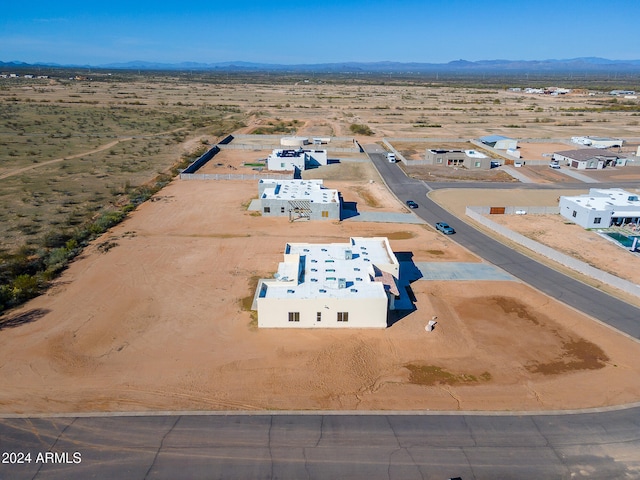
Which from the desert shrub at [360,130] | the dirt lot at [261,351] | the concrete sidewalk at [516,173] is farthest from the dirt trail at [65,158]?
the concrete sidewalk at [516,173]

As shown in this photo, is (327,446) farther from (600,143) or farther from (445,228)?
(600,143)

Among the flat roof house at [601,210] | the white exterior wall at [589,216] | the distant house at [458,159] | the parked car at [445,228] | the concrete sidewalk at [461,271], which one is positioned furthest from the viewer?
the distant house at [458,159]

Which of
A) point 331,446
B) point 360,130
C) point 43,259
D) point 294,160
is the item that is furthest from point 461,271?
point 360,130

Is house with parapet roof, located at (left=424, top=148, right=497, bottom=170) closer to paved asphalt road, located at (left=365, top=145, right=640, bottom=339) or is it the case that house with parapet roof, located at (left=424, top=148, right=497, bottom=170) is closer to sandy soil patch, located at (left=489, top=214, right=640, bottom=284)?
paved asphalt road, located at (left=365, top=145, right=640, bottom=339)

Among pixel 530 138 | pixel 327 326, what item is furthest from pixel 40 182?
pixel 530 138

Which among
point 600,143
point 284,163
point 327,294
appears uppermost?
point 600,143

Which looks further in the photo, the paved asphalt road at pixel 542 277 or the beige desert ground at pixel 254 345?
the paved asphalt road at pixel 542 277

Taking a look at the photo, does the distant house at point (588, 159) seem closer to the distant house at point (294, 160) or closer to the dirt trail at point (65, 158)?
the distant house at point (294, 160)
